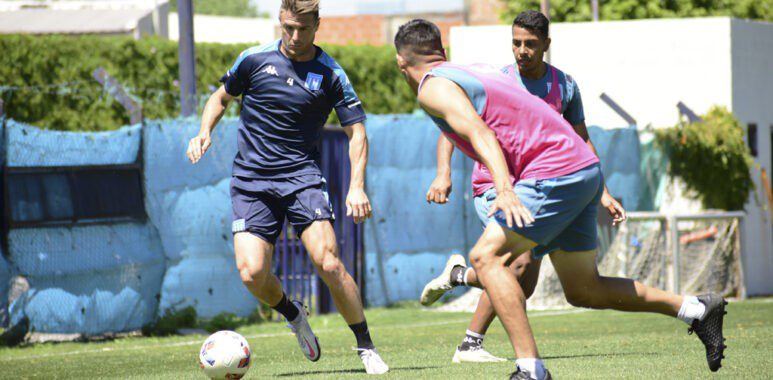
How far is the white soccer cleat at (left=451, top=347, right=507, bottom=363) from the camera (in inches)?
316

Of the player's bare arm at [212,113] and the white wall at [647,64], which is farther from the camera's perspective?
the white wall at [647,64]

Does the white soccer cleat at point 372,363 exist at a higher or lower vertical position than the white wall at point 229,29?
lower

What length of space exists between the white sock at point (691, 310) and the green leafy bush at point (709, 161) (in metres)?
10.9

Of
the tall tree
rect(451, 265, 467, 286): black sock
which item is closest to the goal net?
rect(451, 265, 467, 286): black sock

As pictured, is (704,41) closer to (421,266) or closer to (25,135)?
(421,266)

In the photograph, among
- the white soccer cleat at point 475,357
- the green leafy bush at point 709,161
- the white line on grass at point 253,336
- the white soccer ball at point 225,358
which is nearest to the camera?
the white soccer ball at point 225,358

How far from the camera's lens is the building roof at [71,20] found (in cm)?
3556

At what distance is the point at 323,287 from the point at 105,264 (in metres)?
3.45

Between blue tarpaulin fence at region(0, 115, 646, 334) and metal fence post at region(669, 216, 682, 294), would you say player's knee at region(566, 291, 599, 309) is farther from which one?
metal fence post at region(669, 216, 682, 294)

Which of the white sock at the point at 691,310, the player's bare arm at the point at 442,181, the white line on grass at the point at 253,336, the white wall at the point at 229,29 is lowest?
the white line on grass at the point at 253,336

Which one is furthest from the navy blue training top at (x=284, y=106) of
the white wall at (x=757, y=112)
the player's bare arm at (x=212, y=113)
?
the white wall at (x=757, y=112)

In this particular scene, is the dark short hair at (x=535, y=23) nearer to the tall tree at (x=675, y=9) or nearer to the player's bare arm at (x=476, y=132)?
the player's bare arm at (x=476, y=132)

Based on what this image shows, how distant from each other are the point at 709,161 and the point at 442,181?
10.8 metres

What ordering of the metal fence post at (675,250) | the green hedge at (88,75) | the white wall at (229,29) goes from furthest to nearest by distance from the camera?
1. the white wall at (229,29)
2. the green hedge at (88,75)
3. the metal fence post at (675,250)
